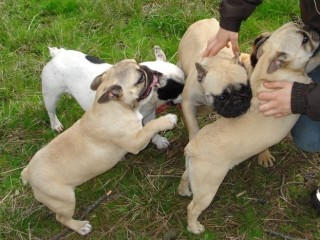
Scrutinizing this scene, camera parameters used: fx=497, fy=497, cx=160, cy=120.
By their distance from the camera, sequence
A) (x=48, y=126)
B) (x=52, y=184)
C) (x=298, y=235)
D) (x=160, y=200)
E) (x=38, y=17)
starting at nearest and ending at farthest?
(x=52, y=184), (x=298, y=235), (x=160, y=200), (x=48, y=126), (x=38, y=17)

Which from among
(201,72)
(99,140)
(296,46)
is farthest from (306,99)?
(99,140)

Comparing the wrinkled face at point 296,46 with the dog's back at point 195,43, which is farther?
the dog's back at point 195,43

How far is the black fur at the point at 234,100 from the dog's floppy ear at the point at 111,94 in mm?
932

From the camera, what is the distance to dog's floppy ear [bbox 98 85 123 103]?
4508 mm

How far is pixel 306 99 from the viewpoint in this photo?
13.7ft

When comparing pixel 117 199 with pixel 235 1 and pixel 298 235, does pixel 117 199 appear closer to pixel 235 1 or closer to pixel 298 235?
pixel 298 235

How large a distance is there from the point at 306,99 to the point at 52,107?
2893 millimetres

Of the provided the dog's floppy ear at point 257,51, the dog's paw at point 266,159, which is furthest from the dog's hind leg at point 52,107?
the dog's paw at point 266,159

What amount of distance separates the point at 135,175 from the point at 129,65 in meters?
Answer: 1.36

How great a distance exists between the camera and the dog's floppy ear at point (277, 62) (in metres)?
4.34

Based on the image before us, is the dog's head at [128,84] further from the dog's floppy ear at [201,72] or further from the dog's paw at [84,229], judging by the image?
the dog's paw at [84,229]

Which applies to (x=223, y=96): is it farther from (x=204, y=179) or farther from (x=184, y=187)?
(x=184, y=187)

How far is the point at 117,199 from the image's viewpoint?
532 centimetres

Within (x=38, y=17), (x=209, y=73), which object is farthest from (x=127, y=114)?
(x=38, y=17)
